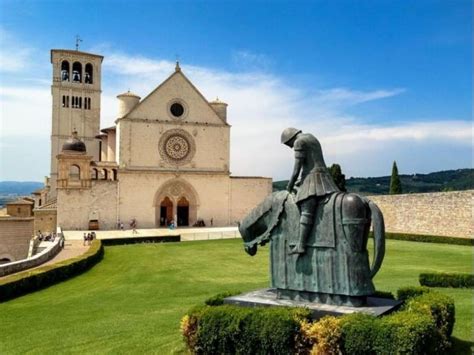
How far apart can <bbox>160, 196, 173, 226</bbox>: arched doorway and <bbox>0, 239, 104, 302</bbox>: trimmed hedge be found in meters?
24.1

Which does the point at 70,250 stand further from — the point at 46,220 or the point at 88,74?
the point at 88,74

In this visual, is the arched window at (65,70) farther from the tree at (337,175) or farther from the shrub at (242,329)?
the shrub at (242,329)

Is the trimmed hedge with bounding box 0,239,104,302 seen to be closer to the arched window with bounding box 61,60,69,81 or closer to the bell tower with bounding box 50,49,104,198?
the bell tower with bounding box 50,49,104,198

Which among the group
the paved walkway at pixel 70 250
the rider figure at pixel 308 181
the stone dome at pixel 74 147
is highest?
the stone dome at pixel 74 147

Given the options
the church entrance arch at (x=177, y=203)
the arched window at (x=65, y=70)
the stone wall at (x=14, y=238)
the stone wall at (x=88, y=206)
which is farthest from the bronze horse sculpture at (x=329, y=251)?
the arched window at (x=65, y=70)

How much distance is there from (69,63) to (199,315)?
5633 centimetres

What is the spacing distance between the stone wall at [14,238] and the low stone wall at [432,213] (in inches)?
1169

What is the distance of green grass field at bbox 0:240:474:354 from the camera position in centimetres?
980

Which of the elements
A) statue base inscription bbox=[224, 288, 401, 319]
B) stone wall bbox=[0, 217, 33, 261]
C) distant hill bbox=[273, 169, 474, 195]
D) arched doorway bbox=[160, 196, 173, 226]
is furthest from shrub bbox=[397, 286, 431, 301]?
distant hill bbox=[273, 169, 474, 195]

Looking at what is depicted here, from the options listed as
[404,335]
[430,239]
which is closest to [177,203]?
[430,239]

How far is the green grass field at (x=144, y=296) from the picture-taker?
9805 millimetres

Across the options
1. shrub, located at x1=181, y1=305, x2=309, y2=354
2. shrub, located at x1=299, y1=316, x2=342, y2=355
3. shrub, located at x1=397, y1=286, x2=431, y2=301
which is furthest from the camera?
shrub, located at x1=397, y1=286, x2=431, y2=301

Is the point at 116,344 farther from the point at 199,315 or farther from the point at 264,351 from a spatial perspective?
the point at 264,351

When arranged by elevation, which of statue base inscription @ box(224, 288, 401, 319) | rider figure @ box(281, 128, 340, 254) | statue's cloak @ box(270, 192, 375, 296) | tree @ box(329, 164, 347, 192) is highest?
tree @ box(329, 164, 347, 192)
